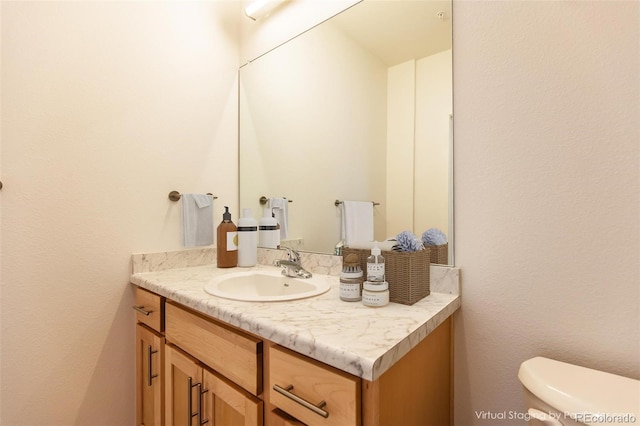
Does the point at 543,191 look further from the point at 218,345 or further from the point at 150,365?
the point at 150,365

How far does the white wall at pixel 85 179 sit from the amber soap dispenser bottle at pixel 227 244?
0.21m

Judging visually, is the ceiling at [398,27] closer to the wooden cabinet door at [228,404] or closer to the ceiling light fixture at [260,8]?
the ceiling light fixture at [260,8]

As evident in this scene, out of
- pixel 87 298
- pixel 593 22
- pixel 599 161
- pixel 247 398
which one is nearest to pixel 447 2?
pixel 593 22

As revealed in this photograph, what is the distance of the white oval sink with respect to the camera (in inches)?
43.9

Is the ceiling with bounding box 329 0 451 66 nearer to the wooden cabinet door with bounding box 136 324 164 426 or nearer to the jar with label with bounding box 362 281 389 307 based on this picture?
the jar with label with bounding box 362 281 389 307

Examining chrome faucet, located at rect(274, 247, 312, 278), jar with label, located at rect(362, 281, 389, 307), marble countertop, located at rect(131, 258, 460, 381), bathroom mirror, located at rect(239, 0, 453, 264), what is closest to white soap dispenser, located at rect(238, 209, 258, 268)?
bathroom mirror, located at rect(239, 0, 453, 264)

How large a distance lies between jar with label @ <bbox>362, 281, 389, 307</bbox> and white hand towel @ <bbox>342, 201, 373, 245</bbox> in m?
0.33

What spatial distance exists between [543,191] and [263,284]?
39.3 inches

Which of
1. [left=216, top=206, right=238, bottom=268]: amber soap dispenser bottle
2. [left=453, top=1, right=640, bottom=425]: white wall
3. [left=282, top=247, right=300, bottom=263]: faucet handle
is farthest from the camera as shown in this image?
[left=216, top=206, right=238, bottom=268]: amber soap dispenser bottle

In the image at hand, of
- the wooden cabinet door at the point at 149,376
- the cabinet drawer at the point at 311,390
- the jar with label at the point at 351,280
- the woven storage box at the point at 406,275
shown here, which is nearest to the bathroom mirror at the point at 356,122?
the woven storage box at the point at 406,275

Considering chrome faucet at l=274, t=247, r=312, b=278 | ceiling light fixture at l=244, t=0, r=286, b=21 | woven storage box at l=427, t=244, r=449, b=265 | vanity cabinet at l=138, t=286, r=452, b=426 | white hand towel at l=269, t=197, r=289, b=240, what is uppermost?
ceiling light fixture at l=244, t=0, r=286, b=21

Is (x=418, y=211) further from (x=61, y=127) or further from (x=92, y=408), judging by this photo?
(x=92, y=408)

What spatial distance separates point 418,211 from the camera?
107 cm

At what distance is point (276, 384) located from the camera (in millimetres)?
713
